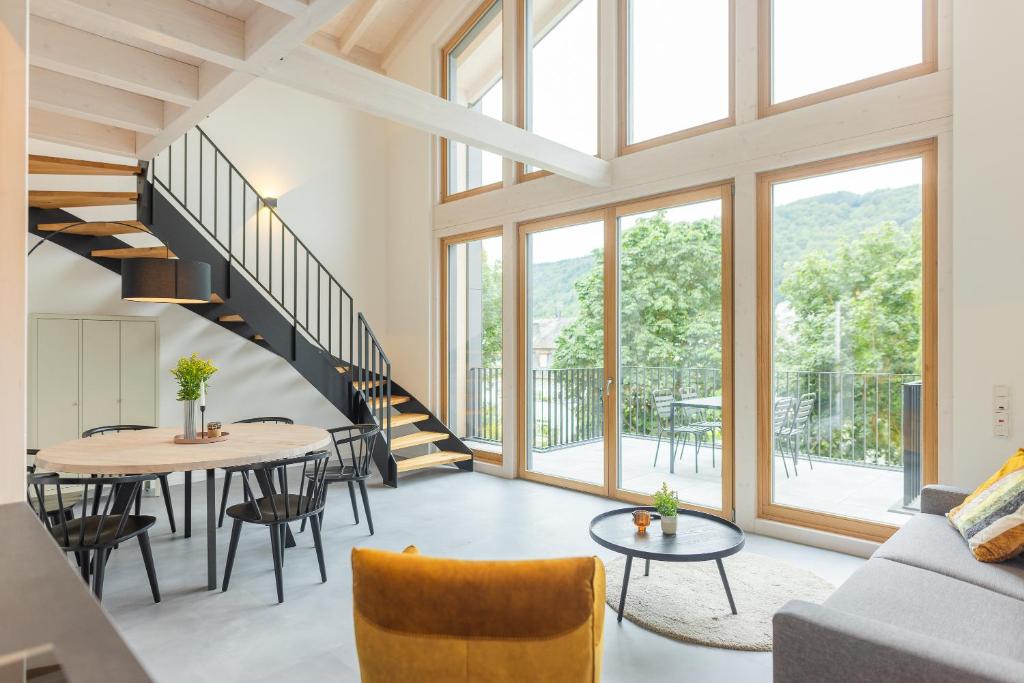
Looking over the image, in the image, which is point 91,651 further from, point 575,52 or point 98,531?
point 575,52

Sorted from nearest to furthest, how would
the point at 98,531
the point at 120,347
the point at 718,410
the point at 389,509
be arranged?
the point at 98,531
the point at 718,410
the point at 389,509
the point at 120,347

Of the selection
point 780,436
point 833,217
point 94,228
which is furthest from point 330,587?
point 833,217

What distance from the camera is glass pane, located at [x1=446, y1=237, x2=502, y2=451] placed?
6.33 m

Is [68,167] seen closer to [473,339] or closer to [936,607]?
[473,339]

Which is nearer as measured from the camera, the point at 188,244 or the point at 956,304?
the point at 956,304

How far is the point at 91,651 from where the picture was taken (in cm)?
63

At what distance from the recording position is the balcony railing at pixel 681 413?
389 cm

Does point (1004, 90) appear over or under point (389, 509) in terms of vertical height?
over

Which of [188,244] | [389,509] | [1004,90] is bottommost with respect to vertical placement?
[389,509]

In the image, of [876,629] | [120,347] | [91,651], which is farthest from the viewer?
[120,347]

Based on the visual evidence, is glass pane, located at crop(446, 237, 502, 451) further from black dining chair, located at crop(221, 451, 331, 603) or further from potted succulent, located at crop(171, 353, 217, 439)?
potted succulent, located at crop(171, 353, 217, 439)

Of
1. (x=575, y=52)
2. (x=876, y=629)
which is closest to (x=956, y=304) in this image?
(x=876, y=629)

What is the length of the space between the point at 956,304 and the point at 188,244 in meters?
5.31

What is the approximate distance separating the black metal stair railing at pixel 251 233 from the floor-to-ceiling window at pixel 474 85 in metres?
1.80
